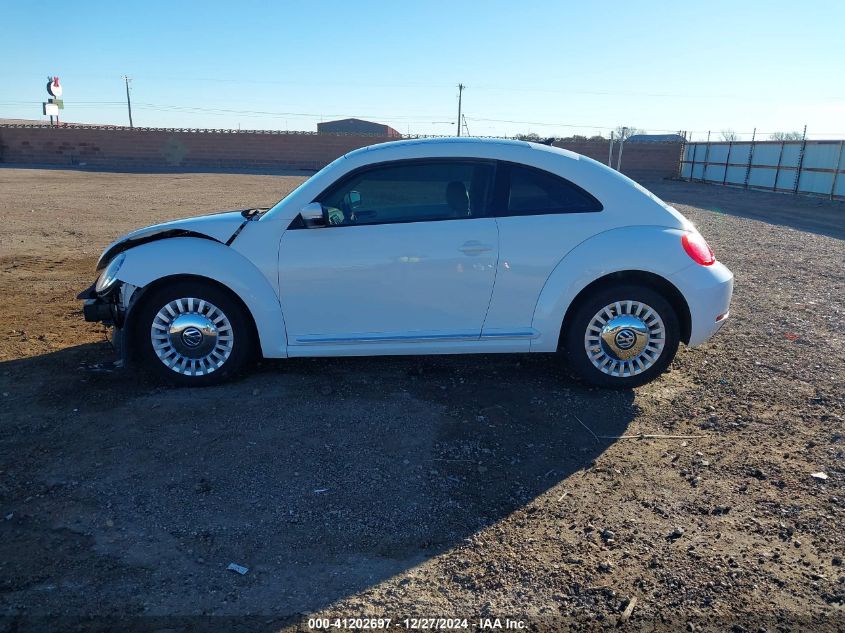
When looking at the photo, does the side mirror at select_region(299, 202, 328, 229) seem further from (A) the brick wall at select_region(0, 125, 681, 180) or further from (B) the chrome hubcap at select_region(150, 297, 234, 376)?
(A) the brick wall at select_region(0, 125, 681, 180)

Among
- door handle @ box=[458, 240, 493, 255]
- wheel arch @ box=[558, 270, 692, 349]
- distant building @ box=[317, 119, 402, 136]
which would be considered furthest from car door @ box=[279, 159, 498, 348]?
distant building @ box=[317, 119, 402, 136]

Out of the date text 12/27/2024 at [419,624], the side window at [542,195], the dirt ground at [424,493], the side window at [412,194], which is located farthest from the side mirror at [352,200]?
the date text 12/27/2024 at [419,624]

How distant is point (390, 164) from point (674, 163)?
136 feet

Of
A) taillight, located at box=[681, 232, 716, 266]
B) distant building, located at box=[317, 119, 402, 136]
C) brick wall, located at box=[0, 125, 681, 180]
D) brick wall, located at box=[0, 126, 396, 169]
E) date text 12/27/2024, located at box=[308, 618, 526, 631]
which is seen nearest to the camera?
date text 12/27/2024, located at box=[308, 618, 526, 631]

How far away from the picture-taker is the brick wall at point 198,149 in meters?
42.6

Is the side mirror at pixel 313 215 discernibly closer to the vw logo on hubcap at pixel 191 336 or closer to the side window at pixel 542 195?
the vw logo on hubcap at pixel 191 336

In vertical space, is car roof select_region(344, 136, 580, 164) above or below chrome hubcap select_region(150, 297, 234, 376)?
above

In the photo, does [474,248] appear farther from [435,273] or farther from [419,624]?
[419,624]

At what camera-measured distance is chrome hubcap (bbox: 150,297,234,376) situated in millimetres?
5051

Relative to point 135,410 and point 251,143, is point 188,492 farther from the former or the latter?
point 251,143

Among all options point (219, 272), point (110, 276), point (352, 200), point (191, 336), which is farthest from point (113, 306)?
point (352, 200)

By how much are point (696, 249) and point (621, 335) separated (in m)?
0.86

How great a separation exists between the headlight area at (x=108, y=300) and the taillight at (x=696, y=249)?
13.7 feet

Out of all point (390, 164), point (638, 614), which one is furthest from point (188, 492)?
point (390, 164)
